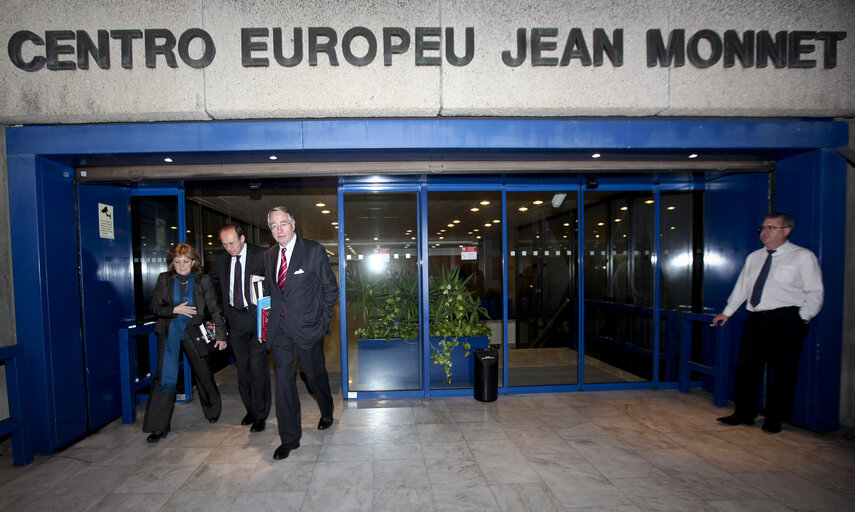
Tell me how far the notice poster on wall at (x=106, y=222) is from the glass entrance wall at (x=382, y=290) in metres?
2.51

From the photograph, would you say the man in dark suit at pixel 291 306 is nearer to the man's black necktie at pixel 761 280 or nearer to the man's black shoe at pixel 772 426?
the man's black necktie at pixel 761 280

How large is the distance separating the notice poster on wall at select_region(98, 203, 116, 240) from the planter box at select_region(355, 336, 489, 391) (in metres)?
2.99

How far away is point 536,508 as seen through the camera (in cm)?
244

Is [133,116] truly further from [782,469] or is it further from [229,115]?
[782,469]

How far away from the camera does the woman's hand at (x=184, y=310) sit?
11.4 ft

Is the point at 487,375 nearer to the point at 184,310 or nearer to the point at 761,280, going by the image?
the point at 761,280

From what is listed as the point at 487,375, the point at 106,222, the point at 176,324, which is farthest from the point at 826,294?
the point at 106,222

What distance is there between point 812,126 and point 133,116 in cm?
651

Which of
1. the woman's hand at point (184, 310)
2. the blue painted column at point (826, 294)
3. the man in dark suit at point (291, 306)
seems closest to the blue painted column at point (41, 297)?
the woman's hand at point (184, 310)

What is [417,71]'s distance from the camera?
3.54 m

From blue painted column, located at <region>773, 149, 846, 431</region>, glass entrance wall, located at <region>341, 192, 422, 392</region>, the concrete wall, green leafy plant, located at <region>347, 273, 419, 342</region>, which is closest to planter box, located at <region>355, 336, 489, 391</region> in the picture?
glass entrance wall, located at <region>341, 192, 422, 392</region>

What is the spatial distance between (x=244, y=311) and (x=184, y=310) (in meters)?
0.53

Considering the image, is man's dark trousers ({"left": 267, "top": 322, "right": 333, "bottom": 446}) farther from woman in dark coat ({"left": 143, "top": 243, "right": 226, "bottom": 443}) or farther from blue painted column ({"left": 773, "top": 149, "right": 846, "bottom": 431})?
blue painted column ({"left": 773, "top": 149, "right": 846, "bottom": 431})

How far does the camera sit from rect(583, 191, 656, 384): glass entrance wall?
16.8ft
